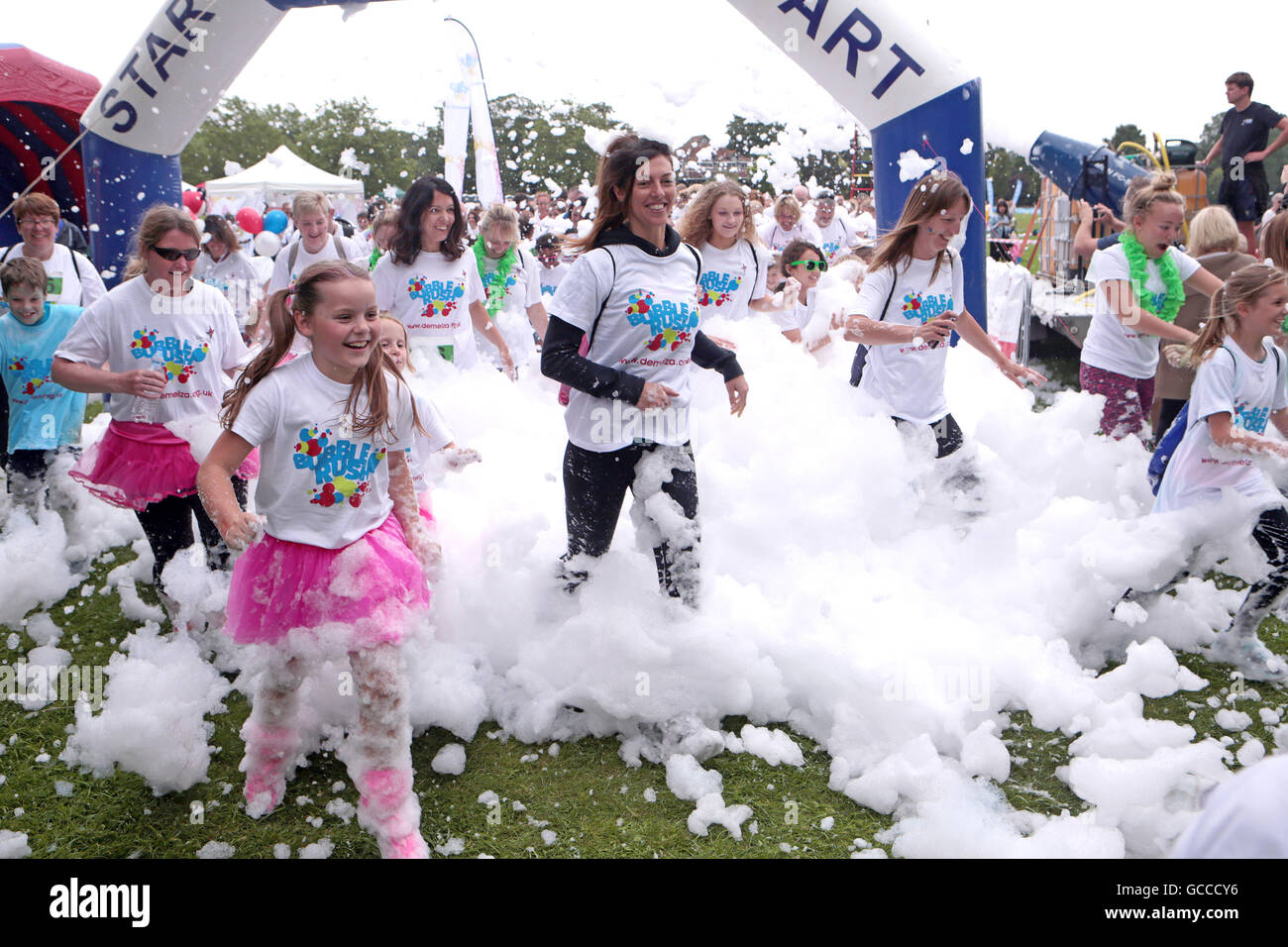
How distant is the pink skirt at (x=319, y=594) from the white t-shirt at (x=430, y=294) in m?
2.81

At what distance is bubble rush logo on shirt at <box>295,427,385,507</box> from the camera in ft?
9.87

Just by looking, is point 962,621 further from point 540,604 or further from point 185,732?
point 185,732

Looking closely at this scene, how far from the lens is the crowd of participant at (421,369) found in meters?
3.03

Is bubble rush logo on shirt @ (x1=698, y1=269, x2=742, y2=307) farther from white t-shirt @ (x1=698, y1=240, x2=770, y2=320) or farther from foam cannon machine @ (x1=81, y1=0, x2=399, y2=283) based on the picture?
foam cannon machine @ (x1=81, y1=0, x2=399, y2=283)

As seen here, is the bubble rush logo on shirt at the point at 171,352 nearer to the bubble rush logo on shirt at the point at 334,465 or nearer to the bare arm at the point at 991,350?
the bubble rush logo on shirt at the point at 334,465

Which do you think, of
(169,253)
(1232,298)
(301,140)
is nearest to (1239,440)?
(1232,298)

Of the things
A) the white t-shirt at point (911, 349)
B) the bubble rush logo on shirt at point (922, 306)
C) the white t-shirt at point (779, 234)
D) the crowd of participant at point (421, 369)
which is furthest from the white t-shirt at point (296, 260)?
the white t-shirt at point (779, 234)

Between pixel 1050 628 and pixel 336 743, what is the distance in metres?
2.94

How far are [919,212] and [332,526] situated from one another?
3.20 metres

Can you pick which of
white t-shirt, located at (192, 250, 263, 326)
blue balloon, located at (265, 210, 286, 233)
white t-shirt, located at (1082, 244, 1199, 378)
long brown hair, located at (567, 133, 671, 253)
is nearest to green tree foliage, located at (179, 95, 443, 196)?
blue balloon, located at (265, 210, 286, 233)

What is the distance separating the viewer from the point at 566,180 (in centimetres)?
1873

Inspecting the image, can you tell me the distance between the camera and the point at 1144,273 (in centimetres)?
559

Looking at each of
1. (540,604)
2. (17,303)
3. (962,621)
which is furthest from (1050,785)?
(17,303)

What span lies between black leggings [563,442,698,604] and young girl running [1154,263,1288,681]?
2082mm
